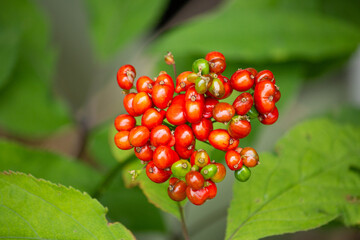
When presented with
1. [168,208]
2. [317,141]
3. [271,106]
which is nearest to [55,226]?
[168,208]

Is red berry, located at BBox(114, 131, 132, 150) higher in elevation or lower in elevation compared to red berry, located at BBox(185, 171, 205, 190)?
higher

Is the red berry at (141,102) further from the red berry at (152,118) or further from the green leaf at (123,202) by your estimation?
the green leaf at (123,202)

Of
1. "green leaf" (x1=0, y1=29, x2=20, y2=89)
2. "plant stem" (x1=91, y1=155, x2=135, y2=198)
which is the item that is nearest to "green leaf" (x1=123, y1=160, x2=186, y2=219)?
"plant stem" (x1=91, y1=155, x2=135, y2=198)

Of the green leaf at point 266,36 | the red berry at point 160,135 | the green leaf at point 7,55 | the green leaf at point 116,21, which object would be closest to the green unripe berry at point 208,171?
the red berry at point 160,135

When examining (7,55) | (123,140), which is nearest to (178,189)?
(123,140)

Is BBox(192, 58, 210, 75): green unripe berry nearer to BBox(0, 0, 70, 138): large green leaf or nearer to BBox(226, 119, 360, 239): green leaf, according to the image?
BBox(226, 119, 360, 239): green leaf
